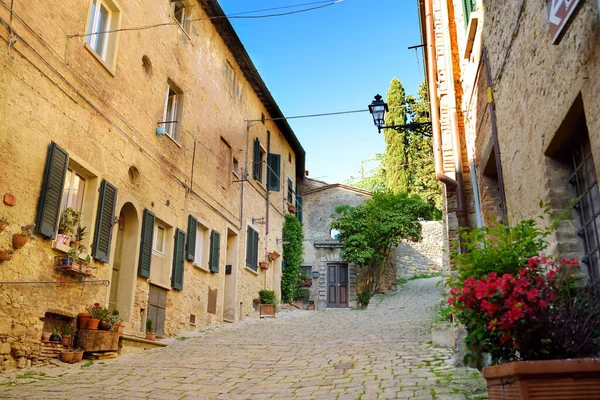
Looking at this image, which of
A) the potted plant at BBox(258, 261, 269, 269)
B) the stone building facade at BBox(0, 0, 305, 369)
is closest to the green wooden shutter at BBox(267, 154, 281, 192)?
the stone building facade at BBox(0, 0, 305, 369)

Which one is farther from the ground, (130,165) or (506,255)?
(130,165)

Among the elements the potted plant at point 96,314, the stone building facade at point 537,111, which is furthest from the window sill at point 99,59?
the stone building facade at point 537,111

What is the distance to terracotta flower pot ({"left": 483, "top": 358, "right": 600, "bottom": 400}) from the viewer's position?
293cm

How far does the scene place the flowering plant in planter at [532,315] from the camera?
3326 millimetres

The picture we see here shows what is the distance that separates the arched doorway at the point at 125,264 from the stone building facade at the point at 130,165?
0.02 metres

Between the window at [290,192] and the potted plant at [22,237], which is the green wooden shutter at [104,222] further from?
the window at [290,192]

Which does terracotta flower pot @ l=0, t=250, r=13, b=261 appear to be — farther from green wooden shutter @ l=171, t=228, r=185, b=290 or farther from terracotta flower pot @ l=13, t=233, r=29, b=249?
green wooden shutter @ l=171, t=228, r=185, b=290

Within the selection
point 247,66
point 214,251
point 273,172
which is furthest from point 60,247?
point 273,172

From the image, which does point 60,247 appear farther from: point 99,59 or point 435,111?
point 435,111

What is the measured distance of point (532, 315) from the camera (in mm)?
3348

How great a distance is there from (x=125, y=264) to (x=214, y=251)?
403cm

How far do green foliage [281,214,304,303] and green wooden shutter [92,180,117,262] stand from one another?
450 inches

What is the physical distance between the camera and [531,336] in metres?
3.40

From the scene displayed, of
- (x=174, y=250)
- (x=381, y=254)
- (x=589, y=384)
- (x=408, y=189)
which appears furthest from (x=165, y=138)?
(x=408, y=189)
